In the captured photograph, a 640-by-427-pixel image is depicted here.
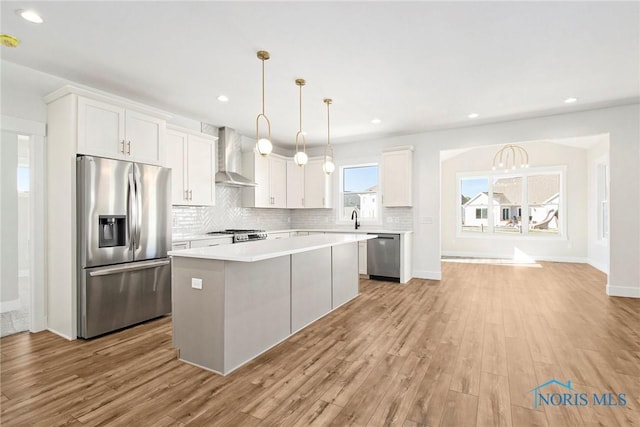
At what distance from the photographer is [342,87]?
3656mm

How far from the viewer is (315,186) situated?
6594 mm

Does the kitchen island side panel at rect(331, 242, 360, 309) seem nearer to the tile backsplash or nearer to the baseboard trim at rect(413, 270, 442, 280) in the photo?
the baseboard trim at rect(413, 270, 442, 280)

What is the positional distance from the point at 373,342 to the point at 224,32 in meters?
3.11

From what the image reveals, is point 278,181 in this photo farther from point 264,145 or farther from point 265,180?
point 264,145

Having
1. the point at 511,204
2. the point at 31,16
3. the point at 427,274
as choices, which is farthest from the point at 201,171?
the point at 511,204

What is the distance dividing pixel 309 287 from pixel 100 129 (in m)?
2.82

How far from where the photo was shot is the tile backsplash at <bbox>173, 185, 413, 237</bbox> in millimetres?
4750

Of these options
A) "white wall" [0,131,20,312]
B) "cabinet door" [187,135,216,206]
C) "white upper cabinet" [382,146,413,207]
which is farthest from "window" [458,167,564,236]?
"white wall" [0,131,20,312]

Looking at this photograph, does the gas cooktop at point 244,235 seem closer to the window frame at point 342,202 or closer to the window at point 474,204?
the window frame at point 342,202

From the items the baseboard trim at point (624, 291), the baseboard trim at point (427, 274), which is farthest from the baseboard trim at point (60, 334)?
the baseboard trim at point (624, 291)

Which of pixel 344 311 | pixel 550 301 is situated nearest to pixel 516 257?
pixel 550 301

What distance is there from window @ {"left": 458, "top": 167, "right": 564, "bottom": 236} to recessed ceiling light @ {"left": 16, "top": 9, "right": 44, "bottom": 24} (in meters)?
8.94

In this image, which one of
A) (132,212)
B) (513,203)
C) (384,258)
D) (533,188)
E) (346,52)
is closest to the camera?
(346,52)

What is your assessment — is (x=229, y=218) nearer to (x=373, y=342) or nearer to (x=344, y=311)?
(x=344, y=311)
